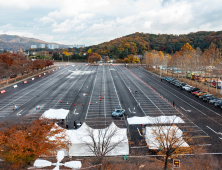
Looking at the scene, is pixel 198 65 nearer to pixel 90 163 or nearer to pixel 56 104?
pixel 56 104

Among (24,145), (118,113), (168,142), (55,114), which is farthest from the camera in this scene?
(118,113)

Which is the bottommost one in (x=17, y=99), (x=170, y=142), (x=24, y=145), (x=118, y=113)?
(x=118, y=113)

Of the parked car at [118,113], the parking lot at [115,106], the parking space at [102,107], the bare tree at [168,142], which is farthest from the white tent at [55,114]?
the bare tree at [168,142]

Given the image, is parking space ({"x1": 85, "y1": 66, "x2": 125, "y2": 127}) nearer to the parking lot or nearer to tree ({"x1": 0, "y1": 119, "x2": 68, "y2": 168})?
the parking lot

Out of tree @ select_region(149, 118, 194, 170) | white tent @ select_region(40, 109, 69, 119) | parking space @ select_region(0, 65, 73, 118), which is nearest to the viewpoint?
tree @ select_region(149, 118, 194, 170)

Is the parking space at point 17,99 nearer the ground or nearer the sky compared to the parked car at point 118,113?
nearer the sky

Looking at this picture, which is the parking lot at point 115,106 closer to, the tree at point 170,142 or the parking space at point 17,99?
the parking space at point 17,99

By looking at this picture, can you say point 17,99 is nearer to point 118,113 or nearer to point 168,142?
point 118,113

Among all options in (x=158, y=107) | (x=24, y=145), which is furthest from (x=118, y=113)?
(x=24, y=145)

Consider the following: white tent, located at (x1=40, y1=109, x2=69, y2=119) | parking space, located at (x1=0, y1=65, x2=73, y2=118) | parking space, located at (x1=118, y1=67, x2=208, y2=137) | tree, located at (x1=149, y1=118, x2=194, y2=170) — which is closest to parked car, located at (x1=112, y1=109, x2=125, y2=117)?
parking space, located at (x1=118, y1=67, x2=208, y2=137)

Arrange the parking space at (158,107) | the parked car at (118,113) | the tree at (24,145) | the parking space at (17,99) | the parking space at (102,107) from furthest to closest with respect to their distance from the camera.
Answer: the parking space at (17,99) → the parked car at (118,113) → the parking space at (102,107) → the parking space at (158,107) → the tree at (24,145)

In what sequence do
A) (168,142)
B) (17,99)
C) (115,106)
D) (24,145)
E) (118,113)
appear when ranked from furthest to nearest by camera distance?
(17,99) < (115,106) < (118,113) < (168,142) < (24,145)
